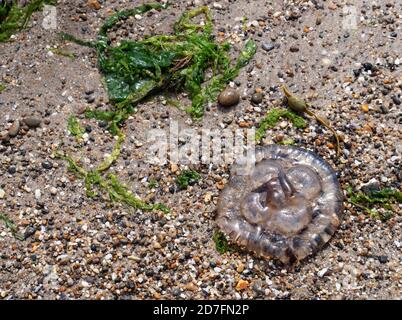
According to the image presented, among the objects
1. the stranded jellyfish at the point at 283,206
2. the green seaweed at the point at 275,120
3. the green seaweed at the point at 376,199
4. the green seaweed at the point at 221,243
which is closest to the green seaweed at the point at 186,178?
the stranded jellyfish at the point at 283,206

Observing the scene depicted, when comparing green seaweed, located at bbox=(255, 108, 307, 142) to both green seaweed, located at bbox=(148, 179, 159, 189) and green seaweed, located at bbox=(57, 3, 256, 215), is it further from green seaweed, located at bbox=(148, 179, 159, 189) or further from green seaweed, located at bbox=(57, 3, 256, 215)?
green seaweed, located at bbox=(148, 179, 159, 189)

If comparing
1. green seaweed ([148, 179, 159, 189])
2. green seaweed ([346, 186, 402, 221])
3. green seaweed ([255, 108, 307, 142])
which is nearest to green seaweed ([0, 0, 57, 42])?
green seaweed ([148, 179, 159, 189])

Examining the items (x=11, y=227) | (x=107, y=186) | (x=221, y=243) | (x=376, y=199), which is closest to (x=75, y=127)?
(x=107, y=186)

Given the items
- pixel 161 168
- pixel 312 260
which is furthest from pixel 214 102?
pixel 312 260

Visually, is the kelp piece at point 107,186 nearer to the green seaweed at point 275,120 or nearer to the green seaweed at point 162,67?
the green seaweed at point 162,67

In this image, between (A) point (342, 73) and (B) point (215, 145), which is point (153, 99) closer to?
(B) point (215, 145)
